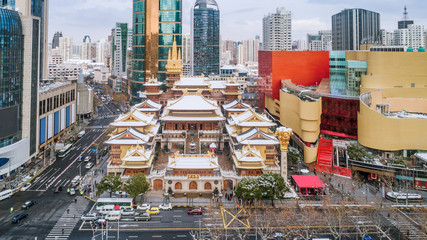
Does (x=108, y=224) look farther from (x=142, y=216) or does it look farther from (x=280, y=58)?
(x=280, y=58)

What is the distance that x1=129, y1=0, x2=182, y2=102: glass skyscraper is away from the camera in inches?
4998

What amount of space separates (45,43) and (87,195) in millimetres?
88063

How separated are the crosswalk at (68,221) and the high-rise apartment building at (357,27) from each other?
14122 centimetres

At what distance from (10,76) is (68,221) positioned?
2953 cm

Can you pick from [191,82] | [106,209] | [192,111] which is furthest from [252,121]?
[191,82]

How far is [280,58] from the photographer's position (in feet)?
291

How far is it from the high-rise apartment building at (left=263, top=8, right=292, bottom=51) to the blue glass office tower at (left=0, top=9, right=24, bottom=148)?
154292 mm

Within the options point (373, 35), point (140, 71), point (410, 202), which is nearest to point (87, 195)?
point (410, 202)

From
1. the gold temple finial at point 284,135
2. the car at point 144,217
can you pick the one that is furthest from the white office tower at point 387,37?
the car at point 144,217

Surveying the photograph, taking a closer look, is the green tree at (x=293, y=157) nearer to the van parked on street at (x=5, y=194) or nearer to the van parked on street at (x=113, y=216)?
the van parked on street at (x=113, y=216)

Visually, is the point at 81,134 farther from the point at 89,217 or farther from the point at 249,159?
the point at 249,159

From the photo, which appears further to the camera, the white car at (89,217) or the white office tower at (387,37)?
the white office tower at (387,37)

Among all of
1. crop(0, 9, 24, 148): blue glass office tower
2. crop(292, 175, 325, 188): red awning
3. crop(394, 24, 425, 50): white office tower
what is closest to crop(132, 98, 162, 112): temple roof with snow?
crop(0, 9, 24, 148): blue glass office tower

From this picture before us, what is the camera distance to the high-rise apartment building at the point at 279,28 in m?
191
